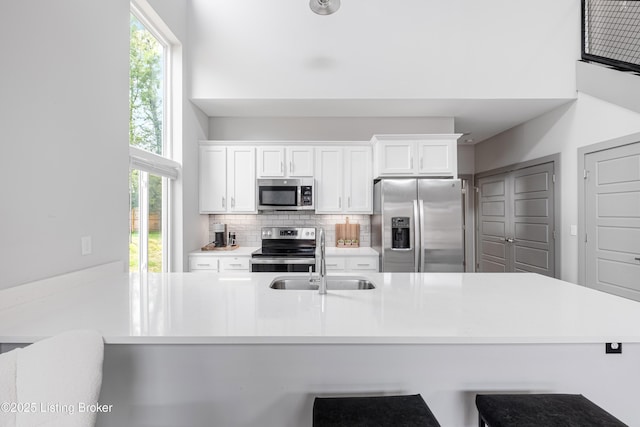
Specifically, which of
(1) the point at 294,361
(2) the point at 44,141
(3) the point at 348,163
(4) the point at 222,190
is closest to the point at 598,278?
(3) the point at 348,163

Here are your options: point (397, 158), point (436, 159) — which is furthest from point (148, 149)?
point (436, 159)

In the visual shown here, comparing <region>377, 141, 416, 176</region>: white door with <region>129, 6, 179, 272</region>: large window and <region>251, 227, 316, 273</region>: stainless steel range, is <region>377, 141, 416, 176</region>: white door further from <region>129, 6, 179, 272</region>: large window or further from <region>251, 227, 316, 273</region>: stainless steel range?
<region>129, 6, 179, 272</region>: large window

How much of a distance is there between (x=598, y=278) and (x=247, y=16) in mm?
4781

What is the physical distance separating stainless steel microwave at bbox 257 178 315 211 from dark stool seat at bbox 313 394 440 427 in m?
2.74

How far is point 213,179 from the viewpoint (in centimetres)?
377

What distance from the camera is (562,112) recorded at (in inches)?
138

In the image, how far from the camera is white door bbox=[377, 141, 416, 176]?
3539 mm

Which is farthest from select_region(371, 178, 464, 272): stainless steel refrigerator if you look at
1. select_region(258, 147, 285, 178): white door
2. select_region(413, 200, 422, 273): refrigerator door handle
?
select_region(258, 147, 285, 178): white door

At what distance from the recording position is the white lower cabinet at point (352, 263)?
3514 millimetres

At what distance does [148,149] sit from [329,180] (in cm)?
202

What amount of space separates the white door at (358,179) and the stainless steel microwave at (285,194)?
0.49m

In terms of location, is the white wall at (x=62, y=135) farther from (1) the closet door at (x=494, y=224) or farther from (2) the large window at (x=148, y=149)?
(1) the closet door at (x=494, y=224)

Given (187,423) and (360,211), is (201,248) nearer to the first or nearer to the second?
(360,211)

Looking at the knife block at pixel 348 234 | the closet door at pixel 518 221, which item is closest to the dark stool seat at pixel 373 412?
the knife block at pixel 348 234
